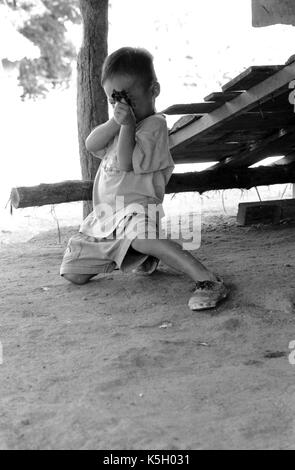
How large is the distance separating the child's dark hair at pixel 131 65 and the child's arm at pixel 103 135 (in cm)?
24

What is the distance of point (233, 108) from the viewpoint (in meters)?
4.18

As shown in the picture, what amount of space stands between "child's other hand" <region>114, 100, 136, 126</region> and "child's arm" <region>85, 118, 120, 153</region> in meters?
0.22

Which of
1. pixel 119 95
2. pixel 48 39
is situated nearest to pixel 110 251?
pixel 119 95

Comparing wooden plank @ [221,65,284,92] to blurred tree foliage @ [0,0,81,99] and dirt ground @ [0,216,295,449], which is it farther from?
blurred tree foliage @ [0,0,81,99]

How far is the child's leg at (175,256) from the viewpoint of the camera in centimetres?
344

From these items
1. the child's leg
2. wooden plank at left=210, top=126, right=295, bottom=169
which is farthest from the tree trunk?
the child's leg

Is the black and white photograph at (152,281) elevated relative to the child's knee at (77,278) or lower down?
elevated

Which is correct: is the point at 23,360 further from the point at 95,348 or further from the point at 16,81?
the point at 16,81

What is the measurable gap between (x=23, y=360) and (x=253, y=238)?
7.82 ft

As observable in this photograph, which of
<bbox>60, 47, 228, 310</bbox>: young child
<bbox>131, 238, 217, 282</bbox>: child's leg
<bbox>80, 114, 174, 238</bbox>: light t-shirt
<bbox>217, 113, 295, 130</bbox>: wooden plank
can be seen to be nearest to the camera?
<bbox>131, 238, 217, 282</bbox>: child's leg

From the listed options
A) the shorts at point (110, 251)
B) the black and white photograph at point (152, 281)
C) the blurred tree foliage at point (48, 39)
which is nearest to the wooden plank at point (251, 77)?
the black and white photograph at point (152, 281)

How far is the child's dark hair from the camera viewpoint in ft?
11.8

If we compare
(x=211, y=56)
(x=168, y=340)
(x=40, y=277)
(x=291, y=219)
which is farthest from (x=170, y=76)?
(x=168, y=340)

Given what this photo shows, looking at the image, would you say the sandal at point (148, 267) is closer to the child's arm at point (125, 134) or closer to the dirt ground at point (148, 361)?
the dirt ground at point (148, 361)
